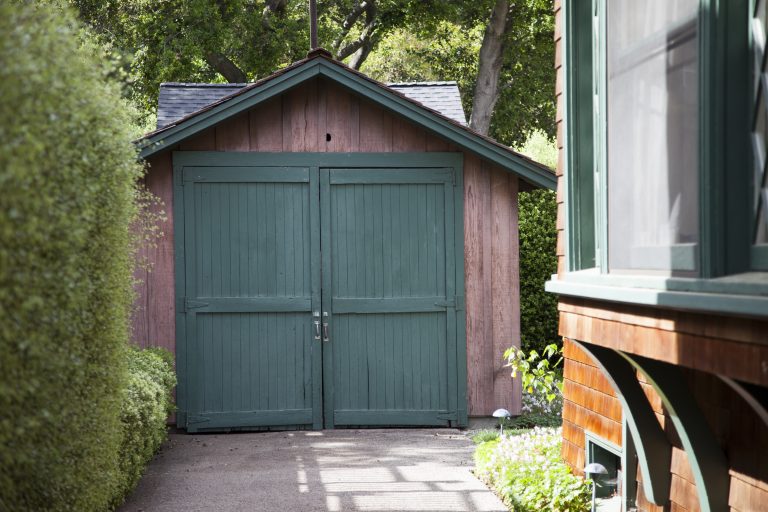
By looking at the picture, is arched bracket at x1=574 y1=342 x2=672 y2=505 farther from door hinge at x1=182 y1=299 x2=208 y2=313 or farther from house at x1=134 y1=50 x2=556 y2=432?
door hinge at x1=182 y1=299 x2=208 y2=313

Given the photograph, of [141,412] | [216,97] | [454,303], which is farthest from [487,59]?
[141,412]

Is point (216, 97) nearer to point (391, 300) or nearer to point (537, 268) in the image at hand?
point (391, 300)

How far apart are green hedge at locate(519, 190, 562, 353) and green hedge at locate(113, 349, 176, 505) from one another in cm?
573

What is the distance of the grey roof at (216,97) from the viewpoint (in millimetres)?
10000

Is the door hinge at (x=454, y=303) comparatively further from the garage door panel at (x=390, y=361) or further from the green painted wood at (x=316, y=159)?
the green painted wood at (x=316, y=159)

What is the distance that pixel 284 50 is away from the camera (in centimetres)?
1889

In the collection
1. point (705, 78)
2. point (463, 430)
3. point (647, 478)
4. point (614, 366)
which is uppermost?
point (705, 78)

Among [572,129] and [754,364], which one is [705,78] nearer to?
[754,364]

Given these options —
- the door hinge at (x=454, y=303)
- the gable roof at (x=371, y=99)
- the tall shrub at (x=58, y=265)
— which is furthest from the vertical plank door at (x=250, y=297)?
the tall shrub at (x=58, y=265)

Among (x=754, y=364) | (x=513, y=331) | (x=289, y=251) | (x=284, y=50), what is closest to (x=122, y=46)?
(x=284, y=50)

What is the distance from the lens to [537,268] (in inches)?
497

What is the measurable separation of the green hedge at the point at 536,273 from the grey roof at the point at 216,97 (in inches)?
105

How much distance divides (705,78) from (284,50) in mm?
16369

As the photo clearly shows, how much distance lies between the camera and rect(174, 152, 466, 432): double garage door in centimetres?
897
